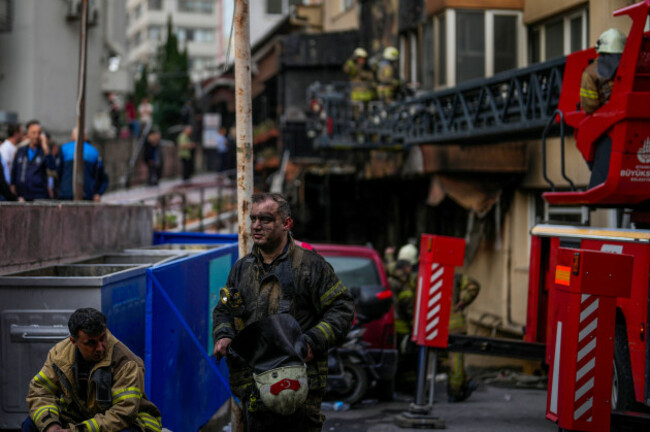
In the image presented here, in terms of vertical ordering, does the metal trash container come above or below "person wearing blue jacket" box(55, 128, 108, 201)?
below

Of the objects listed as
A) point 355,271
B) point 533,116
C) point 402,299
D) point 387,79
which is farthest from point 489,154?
point 355,271

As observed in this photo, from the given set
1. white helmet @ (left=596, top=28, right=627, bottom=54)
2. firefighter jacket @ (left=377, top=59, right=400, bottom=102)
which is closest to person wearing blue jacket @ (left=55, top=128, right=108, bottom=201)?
white helmet @ (left=596, top=28, right=627, bottom=54)

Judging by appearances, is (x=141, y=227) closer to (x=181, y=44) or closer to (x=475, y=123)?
(x=475, y=123)

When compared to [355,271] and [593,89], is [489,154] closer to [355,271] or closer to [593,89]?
[355,271]

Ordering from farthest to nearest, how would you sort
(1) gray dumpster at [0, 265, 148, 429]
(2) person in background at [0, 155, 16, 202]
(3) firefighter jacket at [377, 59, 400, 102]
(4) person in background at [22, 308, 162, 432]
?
(3) firefighter jacket at [377, 59, 400, 102] → (2) person in background at [0, 155, 16, 202] → (1) gray dumpster at [0, 265, 148, 429] → (4) person in background at [22, 308, 162, 432]

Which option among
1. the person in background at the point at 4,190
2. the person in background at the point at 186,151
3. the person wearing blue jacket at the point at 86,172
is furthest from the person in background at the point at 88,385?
the person in background at the point at 186,151

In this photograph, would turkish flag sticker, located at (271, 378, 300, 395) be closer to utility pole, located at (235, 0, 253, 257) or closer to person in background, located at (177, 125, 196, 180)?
utility pole, located at (235, 0, 253, 257)

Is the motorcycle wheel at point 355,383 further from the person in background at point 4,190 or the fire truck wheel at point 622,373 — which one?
the person in background at point 4,190

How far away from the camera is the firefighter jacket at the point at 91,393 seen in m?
5.28

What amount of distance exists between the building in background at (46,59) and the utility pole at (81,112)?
1506cm

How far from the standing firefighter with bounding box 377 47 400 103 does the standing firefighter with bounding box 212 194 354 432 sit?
45.9 feet

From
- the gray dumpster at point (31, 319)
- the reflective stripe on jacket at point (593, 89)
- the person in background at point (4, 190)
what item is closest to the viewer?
the gray dumpster at point (31, 319)

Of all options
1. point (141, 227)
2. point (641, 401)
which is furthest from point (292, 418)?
point (141, 227)

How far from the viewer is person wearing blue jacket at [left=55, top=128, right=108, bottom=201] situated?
42.0ft
